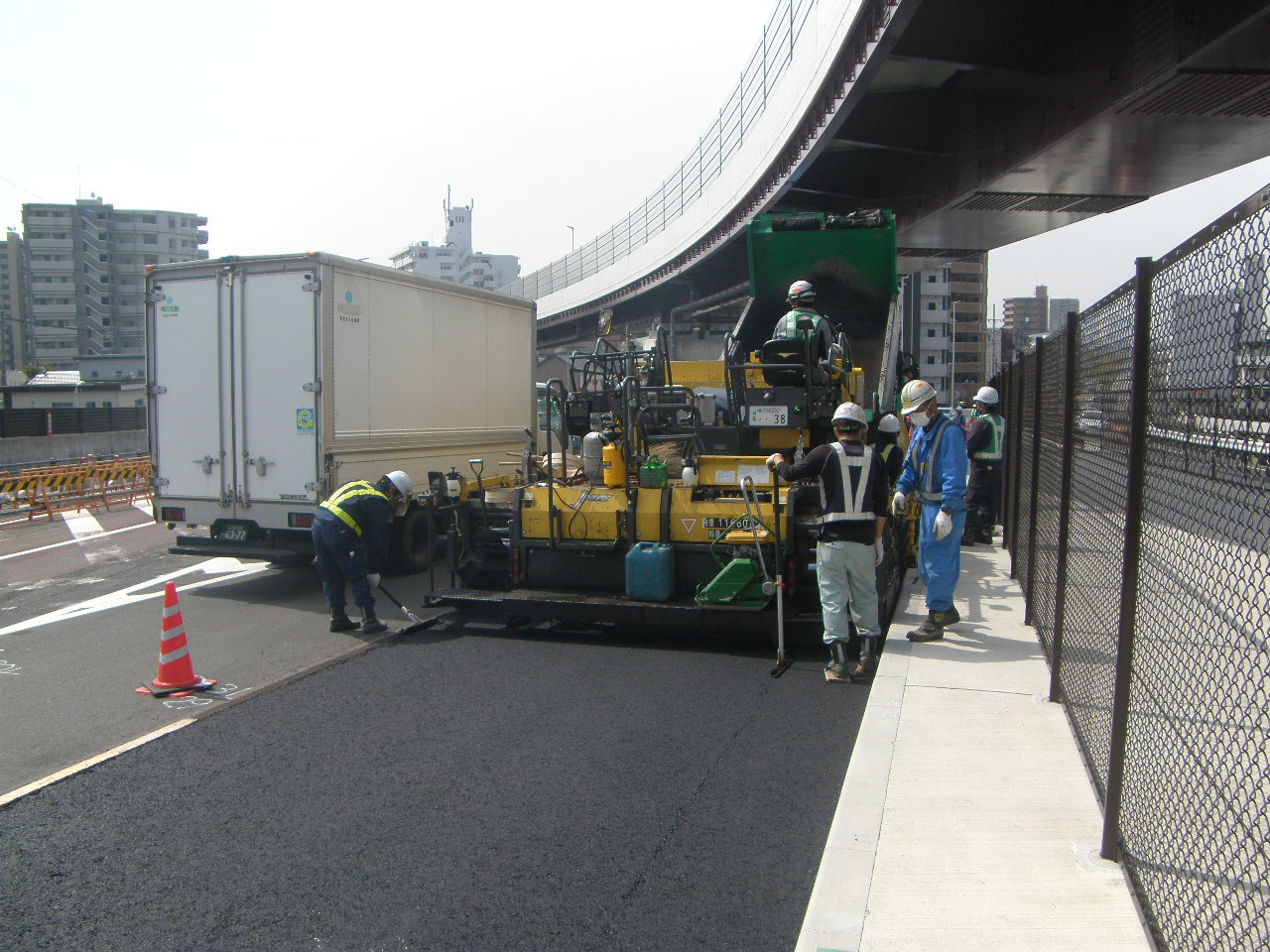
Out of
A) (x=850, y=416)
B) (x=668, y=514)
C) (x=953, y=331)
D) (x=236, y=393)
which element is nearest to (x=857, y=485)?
(x=850, y=416)

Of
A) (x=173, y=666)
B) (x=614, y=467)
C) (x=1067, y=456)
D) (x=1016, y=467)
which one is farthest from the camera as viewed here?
(x=1016, y=467)

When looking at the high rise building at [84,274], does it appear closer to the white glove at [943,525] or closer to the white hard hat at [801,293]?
the white hard hat at [801,293]

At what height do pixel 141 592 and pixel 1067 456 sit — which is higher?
pixel 1067 456

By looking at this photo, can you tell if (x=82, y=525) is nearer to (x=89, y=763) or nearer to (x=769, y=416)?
(x=89, y=763)

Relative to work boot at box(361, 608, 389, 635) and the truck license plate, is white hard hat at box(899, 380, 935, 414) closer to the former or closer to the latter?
the truck license plate

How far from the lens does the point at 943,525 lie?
6.68 meters

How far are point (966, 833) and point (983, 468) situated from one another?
8.23 meters

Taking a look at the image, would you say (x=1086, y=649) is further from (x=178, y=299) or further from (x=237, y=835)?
(x=178, y=299)

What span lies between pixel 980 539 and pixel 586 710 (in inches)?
297

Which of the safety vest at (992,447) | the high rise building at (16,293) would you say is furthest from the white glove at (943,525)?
the high rise building at (16,293)

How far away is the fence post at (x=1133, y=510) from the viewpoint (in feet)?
10.5

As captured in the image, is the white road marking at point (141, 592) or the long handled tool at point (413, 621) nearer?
the long handled tool at point (413, 621)

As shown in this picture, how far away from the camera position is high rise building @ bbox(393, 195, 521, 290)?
362 ft

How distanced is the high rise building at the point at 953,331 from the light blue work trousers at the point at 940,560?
175ft
